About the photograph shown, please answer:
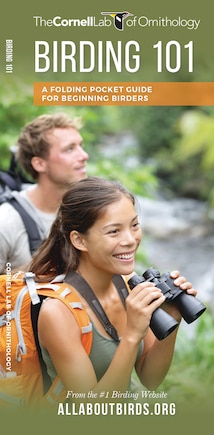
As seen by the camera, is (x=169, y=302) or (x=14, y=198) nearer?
(x=169, y=302)

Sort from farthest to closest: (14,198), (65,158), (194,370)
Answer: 1. (194,370)
2. (65,158)
3. (14,198)

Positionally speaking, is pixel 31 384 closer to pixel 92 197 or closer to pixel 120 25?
pixel 92 197

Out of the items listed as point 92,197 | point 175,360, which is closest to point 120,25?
point 92,197

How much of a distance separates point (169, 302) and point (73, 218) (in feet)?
1.61

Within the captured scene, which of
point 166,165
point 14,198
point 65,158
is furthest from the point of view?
point 166,165

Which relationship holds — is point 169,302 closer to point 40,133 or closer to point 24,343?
point 24,343

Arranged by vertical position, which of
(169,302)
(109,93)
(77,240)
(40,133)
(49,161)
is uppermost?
(109,93)

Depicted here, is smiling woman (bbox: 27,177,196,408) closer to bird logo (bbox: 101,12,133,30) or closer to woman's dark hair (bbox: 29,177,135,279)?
woman's dark hair (bbox: 29,177,135,279)

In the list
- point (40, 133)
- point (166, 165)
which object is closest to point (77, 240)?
point (40, 133)

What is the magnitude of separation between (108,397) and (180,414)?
430 mm

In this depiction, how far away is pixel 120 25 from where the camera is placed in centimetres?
286

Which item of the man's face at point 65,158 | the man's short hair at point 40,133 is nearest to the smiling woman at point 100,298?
the man's face at point 65,158

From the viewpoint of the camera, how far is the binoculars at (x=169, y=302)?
2.21 metres

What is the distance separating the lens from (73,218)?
2.44m
